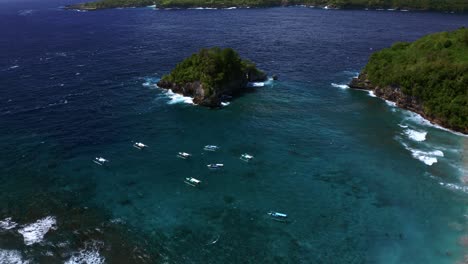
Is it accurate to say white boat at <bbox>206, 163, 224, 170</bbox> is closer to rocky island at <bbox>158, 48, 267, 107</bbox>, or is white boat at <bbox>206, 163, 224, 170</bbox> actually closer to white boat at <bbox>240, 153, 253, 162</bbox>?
white boat at <bbox>240, 153, 253, 162</bbox>

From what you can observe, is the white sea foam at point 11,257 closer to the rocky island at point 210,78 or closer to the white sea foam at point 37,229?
the white sea foam at point 37,229

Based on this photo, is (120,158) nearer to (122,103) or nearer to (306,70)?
(122,103)

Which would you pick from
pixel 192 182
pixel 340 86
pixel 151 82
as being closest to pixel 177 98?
pixel 151 82

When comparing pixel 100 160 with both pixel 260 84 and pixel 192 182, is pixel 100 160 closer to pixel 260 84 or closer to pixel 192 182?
pixel 192 182

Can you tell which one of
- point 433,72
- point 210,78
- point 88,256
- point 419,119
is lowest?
point 88,256

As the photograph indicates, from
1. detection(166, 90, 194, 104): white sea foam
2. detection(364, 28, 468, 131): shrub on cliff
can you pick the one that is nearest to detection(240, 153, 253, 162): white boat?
detection(166, 90, 194, 104): white sea foam
